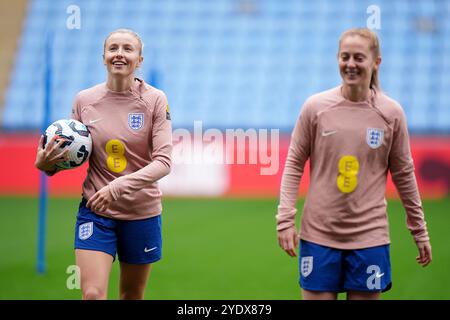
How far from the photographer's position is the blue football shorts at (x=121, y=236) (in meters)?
4.79

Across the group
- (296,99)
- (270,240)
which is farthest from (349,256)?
(296,99)

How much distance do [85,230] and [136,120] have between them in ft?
2.46

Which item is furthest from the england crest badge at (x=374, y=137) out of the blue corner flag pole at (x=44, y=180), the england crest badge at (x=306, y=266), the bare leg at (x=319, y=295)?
the blue corner flag pole at (x=44, y=180)

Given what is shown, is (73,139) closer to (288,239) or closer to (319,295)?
(288,239)

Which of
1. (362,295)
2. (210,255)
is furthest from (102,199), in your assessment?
(210,255)

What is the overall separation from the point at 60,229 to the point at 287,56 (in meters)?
9.77

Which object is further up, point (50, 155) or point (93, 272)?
point (50, 155)

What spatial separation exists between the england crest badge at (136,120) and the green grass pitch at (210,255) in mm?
2606

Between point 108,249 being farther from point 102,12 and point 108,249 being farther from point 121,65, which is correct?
point 102,12

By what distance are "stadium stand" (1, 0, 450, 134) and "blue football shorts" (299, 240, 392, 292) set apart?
13.1m

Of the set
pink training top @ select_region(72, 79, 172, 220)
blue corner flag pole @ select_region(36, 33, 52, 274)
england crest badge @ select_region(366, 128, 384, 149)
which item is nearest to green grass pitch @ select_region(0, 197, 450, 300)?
blue corner flag pole @ select_region(36, 33, 52, 274)

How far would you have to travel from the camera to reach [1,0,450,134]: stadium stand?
18.1 metres

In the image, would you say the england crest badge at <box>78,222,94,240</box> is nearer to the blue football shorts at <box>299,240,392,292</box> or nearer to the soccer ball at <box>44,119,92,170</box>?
the soccer ball at <box>44,119,92,170</box>

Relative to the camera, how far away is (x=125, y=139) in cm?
488
